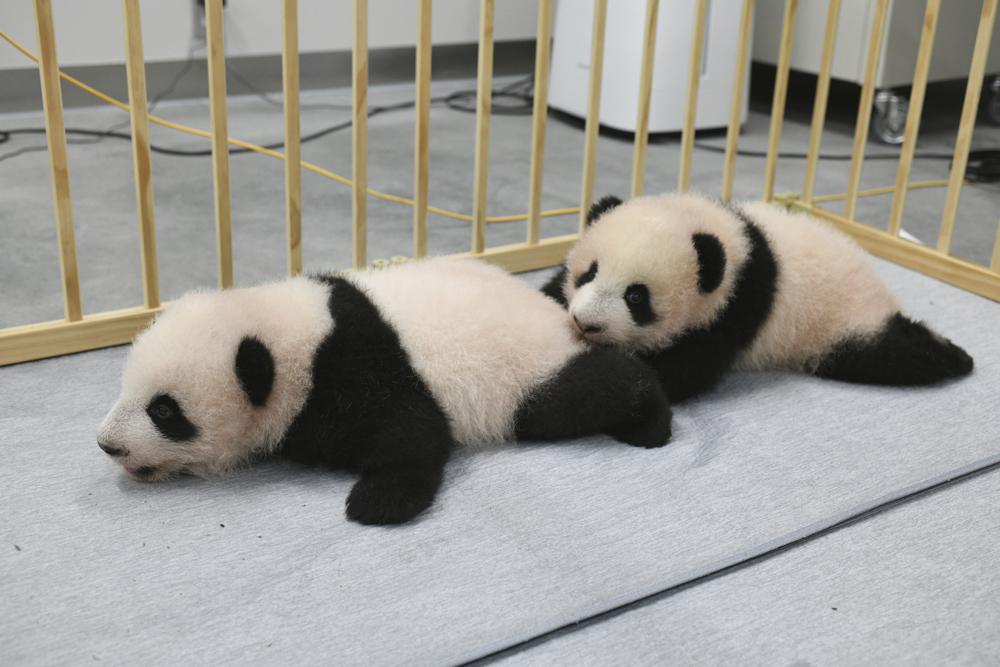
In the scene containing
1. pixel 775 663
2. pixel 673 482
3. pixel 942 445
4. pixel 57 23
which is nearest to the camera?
pixel 775 663

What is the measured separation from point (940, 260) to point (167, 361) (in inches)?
55.8

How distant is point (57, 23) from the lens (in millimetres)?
2924

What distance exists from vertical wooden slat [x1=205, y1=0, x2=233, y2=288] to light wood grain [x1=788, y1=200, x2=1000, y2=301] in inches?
47.3

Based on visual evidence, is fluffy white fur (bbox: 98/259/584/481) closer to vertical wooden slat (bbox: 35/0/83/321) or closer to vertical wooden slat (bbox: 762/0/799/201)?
vertical wooden slat (bbox: 35/0/83/321)

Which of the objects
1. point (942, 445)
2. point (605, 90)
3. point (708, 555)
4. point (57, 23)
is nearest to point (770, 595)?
point (708, 555)

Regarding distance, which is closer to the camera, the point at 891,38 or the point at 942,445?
the point at 942,445

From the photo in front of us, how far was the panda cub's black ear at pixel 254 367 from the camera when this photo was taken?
3.67 ft

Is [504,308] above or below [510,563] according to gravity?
above

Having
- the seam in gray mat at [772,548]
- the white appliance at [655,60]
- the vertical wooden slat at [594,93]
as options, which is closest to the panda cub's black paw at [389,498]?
the seam in gray mat at [772,548]

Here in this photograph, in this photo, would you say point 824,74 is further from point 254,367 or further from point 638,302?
point 254,367

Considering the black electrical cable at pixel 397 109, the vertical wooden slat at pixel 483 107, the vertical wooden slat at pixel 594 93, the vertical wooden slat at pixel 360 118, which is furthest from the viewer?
the black electrical cable at pixel 397 109

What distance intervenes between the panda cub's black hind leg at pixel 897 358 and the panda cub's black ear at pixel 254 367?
2.73ft

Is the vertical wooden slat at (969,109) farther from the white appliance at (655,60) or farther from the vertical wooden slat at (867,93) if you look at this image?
the white appliance at (655,60)

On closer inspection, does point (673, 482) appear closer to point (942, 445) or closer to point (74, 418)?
point (942, 445)
